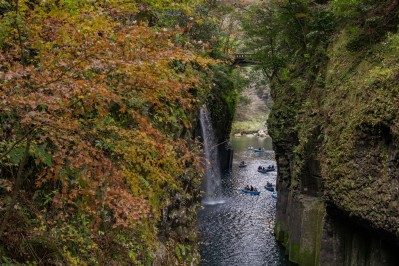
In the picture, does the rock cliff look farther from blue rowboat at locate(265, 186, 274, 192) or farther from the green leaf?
blue rowboat at locate(265, 186, 274, 192)

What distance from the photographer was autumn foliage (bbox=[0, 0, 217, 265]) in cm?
520

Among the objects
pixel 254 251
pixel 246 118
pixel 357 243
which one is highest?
pixel 357 243

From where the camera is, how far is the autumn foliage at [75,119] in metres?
5.20

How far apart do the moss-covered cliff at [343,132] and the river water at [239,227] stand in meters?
1.56

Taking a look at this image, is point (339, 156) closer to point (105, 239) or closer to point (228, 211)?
point (105, 239)

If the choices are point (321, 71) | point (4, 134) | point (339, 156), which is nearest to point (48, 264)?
point (4, 134)

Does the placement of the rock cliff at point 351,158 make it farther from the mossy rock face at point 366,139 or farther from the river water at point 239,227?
the river water at point 239,227

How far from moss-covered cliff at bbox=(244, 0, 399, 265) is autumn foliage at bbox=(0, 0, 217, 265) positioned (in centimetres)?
780

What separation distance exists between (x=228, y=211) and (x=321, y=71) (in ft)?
51.6

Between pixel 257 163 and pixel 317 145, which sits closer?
pixel 317 145

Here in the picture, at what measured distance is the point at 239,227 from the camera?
28.6 meters

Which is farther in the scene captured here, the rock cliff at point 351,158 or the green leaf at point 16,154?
the rock cliff at point 351,158

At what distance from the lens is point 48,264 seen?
23.6 ft

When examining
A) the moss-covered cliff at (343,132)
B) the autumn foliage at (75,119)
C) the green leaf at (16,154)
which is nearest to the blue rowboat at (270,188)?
the moss-covered cliff at (343,132)
